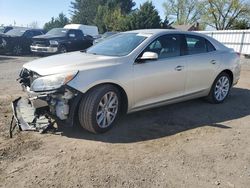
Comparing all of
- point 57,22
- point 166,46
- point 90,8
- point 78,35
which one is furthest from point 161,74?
point 57,22

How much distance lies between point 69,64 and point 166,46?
1.89 m

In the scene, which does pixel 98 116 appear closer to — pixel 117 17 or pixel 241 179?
pixel 241 179

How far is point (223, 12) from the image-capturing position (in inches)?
2003

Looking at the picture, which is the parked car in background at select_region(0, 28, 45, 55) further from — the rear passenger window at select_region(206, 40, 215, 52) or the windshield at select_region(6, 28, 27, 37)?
the rear passenger window at select_region(206, 40, 215, 52)

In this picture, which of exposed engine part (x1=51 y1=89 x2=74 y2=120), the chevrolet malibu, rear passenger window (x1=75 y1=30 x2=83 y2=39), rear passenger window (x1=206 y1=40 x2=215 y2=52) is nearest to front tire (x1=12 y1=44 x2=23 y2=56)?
rear passenger window (x1=75 y1=30 x2=83 y2=39)

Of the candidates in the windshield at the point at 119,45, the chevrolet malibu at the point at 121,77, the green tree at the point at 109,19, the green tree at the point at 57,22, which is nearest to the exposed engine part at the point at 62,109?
the chevrolet malibu at the point at 121,77

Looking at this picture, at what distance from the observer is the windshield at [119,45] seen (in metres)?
5.26

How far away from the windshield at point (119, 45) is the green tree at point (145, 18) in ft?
96.5

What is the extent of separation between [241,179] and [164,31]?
3.07 metres

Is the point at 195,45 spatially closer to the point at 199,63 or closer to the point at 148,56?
the point at 199,63

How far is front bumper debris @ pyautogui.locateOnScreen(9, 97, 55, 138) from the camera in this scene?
4699mm

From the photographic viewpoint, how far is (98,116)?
4703mm

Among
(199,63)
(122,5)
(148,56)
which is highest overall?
(122,5)

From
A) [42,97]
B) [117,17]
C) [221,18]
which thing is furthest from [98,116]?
[221,18]
